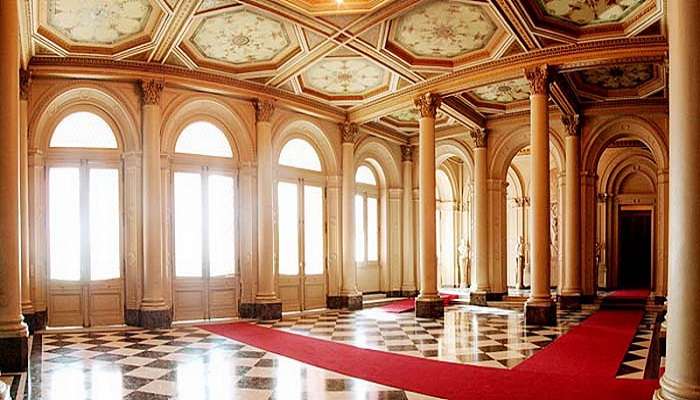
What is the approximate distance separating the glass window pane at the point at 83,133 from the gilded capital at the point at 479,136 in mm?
9145

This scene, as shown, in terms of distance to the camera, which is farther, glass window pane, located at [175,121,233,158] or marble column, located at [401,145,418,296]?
marble column, located at [401,145,418,296]

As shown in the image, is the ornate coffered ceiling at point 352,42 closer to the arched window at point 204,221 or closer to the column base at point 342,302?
the arched window at point 204,221

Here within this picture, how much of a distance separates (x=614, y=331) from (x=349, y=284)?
6.18m

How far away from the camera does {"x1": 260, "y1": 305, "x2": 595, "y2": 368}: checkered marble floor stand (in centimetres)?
766

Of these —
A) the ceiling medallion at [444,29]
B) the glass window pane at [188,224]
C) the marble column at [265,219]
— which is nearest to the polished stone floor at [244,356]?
the marble column at [265,219]

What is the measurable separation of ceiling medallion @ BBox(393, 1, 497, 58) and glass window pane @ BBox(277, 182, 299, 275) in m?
4.57

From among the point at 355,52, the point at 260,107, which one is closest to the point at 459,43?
the point at 355,52

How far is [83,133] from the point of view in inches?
408

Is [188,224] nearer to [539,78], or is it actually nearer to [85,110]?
[85,110]

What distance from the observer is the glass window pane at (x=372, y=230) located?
1619 centimetres

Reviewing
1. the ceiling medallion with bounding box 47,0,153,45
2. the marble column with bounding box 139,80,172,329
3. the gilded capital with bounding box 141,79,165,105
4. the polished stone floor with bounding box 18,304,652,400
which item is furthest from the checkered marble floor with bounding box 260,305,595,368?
the ceiling medallion with bounding box 47,0,153,45

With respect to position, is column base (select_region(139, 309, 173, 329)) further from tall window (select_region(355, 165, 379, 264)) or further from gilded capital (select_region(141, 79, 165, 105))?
tall window (select_region(355, 165, 379, 264))

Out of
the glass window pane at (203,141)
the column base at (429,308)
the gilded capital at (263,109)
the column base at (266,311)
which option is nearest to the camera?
the glass window pane at (203,141)

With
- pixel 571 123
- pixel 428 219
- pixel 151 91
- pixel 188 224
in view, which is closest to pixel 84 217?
pixel 188 224
